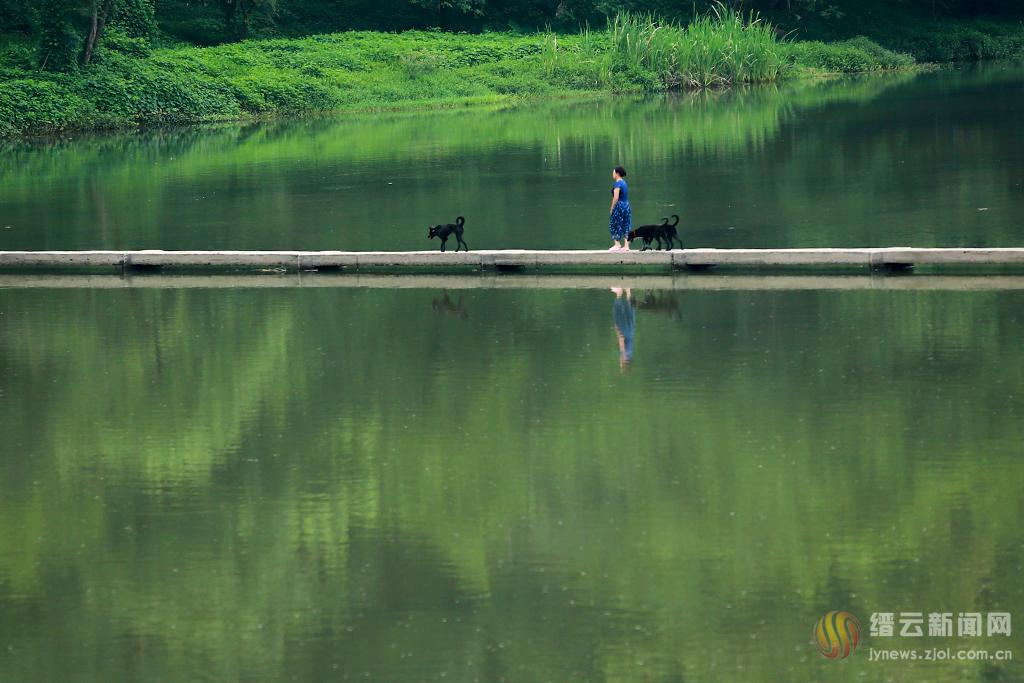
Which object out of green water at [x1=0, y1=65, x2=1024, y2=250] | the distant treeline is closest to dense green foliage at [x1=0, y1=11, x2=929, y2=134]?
the distant treeline

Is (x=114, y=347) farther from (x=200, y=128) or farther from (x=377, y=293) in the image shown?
(x=200, y=128)

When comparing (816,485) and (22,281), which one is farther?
(22,281)

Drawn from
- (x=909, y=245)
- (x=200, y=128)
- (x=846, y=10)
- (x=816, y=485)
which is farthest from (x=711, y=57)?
(x=816, y=485)

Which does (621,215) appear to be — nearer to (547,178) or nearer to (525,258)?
(525,258)

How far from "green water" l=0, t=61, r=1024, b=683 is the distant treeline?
109 feet

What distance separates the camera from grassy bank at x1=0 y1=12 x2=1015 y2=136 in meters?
56.4

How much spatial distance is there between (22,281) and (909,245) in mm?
13649

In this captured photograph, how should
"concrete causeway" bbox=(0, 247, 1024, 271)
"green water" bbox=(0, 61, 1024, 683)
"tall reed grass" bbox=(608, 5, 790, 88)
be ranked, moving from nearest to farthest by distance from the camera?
"green water" bbox=(0, 61, 1024, 683) < "concrete causeway" bbox=(0, 247, 1024, 271) < "tall reed grass" bbox=(608, 5, 790, 88)

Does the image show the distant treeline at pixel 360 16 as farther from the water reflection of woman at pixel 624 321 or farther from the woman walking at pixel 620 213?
the water reflection of woman at pixel 624 321

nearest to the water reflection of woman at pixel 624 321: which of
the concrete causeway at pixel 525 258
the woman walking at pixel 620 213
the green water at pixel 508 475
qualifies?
the green water at pixel 508 475

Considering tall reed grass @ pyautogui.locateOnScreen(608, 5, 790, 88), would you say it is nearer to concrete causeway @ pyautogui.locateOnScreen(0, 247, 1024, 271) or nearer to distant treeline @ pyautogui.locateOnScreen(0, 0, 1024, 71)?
distant treeline @ pyautogui.locateOnScreen(0, 0, 1024, 71)

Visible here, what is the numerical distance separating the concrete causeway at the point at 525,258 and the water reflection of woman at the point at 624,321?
1295mm

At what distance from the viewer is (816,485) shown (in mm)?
13562

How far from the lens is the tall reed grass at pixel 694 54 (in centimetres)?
6844
